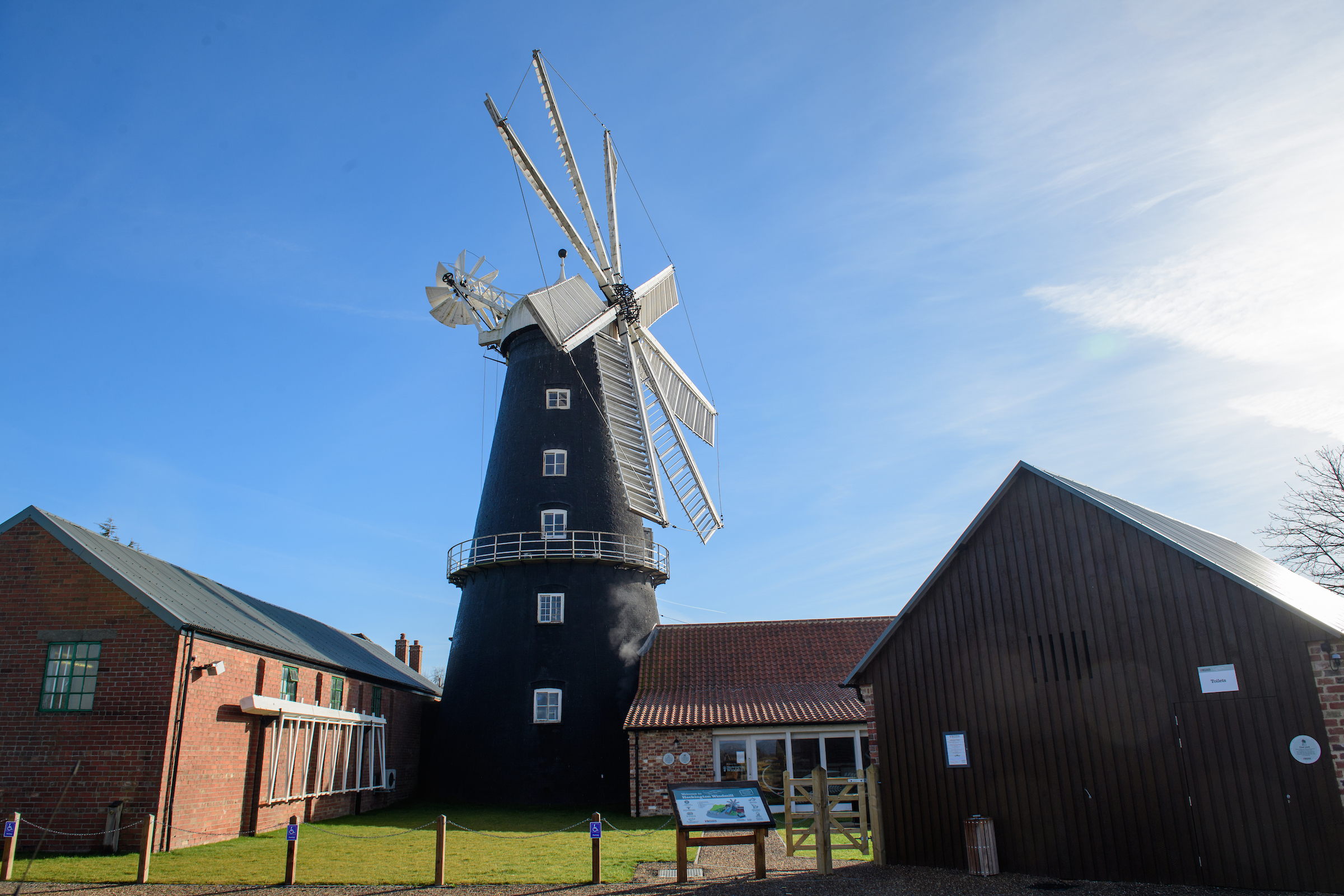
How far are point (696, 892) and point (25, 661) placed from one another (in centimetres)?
1221

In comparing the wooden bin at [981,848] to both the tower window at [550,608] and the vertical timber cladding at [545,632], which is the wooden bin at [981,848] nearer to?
the vertical timber cladding at [545,632]

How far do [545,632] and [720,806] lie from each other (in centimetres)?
1244

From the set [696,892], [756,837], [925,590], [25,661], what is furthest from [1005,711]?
[25,661]

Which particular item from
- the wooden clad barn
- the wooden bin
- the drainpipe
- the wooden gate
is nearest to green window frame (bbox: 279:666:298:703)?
the drainpipe

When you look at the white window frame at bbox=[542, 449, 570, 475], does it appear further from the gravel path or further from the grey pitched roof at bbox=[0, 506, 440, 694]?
the gravel path

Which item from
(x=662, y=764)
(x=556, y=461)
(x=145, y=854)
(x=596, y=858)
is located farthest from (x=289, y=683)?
(x=596, y=858)

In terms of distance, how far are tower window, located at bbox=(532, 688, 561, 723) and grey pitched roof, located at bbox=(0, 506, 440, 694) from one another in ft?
14.2

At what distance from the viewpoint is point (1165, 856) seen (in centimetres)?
1094

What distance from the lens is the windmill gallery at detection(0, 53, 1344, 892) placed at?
35.7ft

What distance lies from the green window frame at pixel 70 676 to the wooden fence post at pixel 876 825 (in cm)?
1288

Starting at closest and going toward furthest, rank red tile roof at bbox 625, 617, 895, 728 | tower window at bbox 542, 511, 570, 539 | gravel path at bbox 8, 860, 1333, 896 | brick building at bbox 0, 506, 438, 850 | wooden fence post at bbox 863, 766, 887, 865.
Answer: gravel path at bbox 8, 860, 1333, 896, wooden fence post at bbox 863, 766, 887, 865, brick building at bbox 0, 506, 438, 850, red tile roof at bbox 625, 617, 895, 728, tower window at bbox 542, 511, 570, 539

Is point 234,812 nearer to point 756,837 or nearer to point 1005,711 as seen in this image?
point 756,837

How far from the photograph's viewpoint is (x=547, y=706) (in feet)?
75.8

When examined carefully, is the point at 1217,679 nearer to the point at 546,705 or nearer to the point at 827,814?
the point at 827,814
